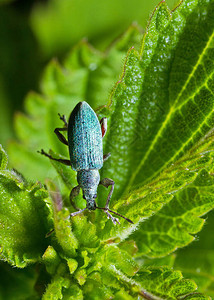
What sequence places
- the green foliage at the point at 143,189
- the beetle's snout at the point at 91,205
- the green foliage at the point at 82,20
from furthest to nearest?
the green foliage at the point at 82,20 < the beetle's snout at the point at 91,205 < the green foliage at the point at 143,189

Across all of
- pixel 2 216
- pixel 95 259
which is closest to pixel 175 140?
pixel 95 259

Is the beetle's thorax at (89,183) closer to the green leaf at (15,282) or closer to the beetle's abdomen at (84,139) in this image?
the beetle's abdomen at (84,139)

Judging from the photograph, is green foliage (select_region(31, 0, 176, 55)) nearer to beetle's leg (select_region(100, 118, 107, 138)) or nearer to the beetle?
the beetle

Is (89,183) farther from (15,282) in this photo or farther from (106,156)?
(15,282)

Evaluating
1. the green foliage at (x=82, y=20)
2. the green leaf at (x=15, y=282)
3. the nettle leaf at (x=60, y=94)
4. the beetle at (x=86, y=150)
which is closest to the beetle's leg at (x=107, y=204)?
the beetle at (x=86, y=150)

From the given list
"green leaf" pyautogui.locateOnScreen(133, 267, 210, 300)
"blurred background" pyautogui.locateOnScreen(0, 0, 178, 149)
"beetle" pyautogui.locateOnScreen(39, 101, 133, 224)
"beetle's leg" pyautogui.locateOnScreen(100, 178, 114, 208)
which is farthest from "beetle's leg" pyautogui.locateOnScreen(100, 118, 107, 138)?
"blurred background" pyautogui.locateOnScreen(0, 0, 178, 149)

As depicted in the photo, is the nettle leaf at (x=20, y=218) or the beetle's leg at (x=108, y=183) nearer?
the nettle leaf at (x=20, y=218)

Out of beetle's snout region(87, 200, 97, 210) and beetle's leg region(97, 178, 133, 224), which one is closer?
beetle's leg region(97, 178, 133, 224)

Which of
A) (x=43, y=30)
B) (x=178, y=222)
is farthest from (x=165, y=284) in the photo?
(x=43, y=30)

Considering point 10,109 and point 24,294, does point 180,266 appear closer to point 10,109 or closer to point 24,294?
point 24,294
